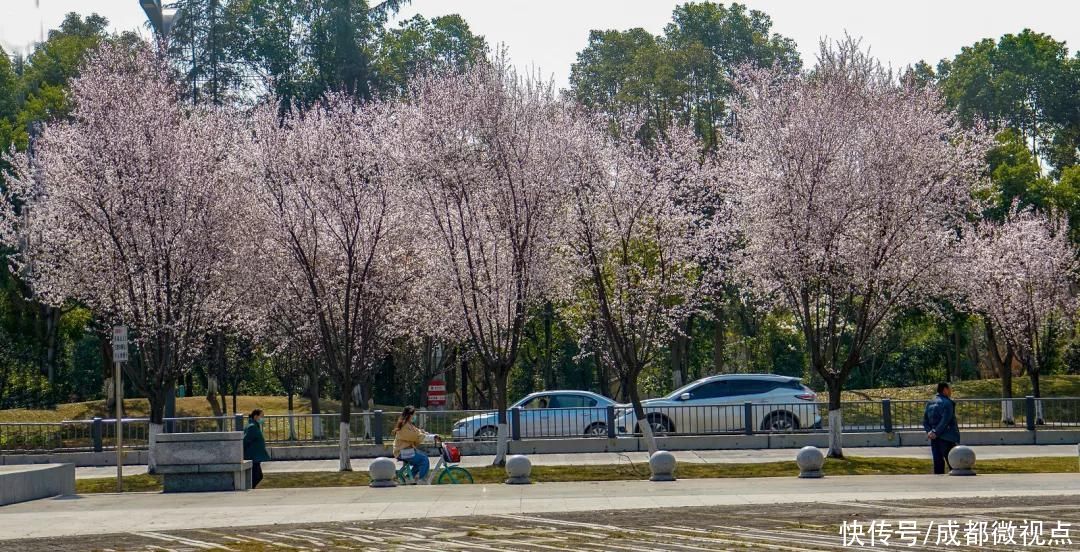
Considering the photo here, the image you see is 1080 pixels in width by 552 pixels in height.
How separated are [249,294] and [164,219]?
5726 millimetres

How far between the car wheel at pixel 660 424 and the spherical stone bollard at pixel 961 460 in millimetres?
10395

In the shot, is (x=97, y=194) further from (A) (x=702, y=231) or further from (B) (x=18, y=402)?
(B) (x=18, y=402)

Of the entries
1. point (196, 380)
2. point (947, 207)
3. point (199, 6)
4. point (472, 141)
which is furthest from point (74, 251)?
point (196, 380)

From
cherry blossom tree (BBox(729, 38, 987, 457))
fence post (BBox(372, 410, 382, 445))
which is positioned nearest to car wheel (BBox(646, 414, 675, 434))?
cherry blossom tree (BBox(729, 38, 987, 457))

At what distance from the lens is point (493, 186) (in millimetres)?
25406

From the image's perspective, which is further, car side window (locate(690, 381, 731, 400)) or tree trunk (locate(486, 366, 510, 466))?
car side window (locate(690, 381, 731, 400))

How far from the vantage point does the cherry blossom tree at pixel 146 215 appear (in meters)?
26.1

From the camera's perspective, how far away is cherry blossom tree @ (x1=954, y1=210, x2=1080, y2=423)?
126 feet

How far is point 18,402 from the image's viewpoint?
47.4 metres

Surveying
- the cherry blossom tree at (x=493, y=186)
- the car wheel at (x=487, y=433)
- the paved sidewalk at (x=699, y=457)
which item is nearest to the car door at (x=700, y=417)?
the paved sidewalk at (x=699, y=457)

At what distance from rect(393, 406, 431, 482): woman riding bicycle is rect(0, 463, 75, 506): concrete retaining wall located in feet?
19.4

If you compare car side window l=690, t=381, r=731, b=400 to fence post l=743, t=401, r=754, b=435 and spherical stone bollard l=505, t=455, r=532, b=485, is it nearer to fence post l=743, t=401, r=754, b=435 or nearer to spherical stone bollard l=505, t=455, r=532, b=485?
fence post l=743, t=401, r=754, b=435

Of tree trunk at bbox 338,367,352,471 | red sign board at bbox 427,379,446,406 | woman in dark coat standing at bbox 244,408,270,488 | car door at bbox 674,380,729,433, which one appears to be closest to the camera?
woman in dark coat standing at bbox 244,408,270,488

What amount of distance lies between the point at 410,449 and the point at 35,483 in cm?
631
